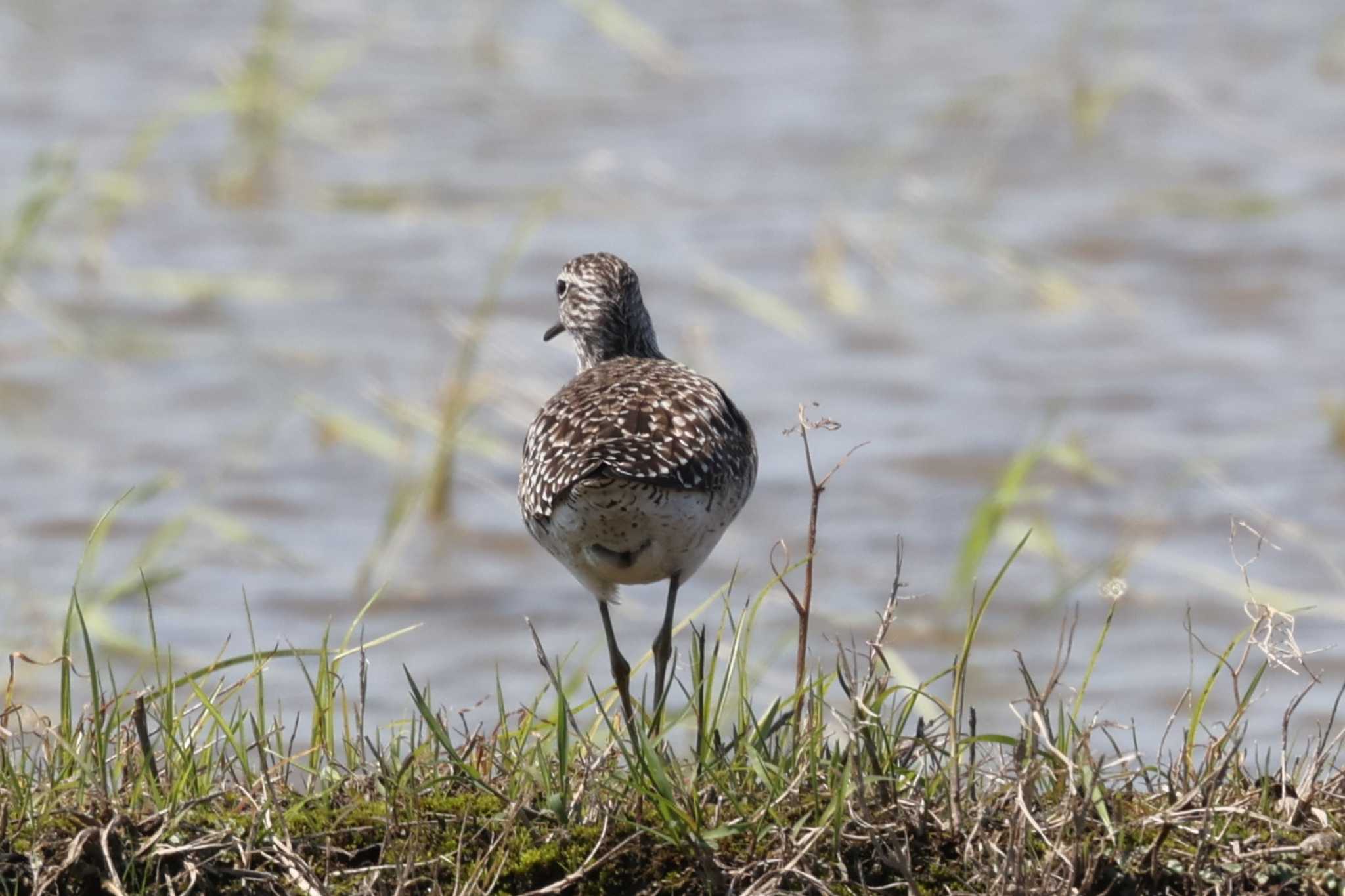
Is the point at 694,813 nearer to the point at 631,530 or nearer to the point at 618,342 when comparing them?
the point at 631,530

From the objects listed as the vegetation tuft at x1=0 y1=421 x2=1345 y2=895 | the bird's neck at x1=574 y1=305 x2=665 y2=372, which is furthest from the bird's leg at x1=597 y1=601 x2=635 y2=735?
the bird's neck at x1=574 y1=305 x2=665 y2=372

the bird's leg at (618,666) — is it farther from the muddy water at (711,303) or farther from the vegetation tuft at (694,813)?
the muddy water at (711,303)

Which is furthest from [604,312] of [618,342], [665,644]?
[665,644]

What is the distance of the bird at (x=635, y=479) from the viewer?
5297 mm

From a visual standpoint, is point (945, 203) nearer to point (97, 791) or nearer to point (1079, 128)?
point (1079, 128)

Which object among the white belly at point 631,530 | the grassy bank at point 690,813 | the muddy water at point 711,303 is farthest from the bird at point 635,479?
the muddy water at point 711,303

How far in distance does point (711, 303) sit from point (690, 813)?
933 centimetres

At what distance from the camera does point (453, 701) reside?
8.90m

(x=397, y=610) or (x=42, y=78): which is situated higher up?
(x=42, y=78)

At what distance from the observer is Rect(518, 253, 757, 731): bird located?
5.30m

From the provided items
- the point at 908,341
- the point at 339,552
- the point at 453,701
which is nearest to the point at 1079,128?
the point at 908,341

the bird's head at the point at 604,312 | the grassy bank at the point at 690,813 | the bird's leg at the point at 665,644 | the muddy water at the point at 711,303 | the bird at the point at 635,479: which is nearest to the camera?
the grassy bank at the point at 690,813

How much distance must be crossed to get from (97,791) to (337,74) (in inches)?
529

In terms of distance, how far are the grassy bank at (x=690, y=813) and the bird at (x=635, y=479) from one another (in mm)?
302
